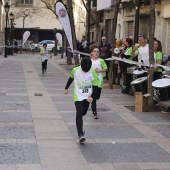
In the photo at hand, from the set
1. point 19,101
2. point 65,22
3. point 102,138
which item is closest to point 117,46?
point 65,22

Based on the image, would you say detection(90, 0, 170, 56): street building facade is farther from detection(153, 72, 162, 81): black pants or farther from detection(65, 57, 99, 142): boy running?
detection(65, 57, 99, 142): boy running

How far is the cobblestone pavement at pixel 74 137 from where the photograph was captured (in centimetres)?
775

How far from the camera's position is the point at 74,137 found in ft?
31.5

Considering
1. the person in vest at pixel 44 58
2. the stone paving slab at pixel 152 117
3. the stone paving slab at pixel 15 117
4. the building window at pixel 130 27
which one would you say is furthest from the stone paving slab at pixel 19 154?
the building window at pixel 130 27

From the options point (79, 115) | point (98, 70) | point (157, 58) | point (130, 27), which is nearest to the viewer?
point (79, 115)

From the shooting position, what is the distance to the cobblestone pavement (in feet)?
25.4

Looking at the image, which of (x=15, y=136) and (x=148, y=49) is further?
(x=148, y=49)

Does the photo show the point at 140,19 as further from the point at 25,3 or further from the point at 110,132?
the point at 25,3

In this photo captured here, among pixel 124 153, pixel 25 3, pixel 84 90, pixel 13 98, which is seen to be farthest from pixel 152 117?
pixel 25 3

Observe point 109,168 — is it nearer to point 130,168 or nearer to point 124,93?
point 130,168

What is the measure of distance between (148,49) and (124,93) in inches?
115

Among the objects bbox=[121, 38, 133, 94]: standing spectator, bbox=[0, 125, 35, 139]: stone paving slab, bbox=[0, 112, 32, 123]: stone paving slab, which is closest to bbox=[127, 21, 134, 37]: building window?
bbox=[121, 38, 133, 94]: standing spectator

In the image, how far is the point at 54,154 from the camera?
818 cm

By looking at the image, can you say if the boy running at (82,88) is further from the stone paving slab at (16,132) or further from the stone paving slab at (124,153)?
the stone paving slab at (16,132)
